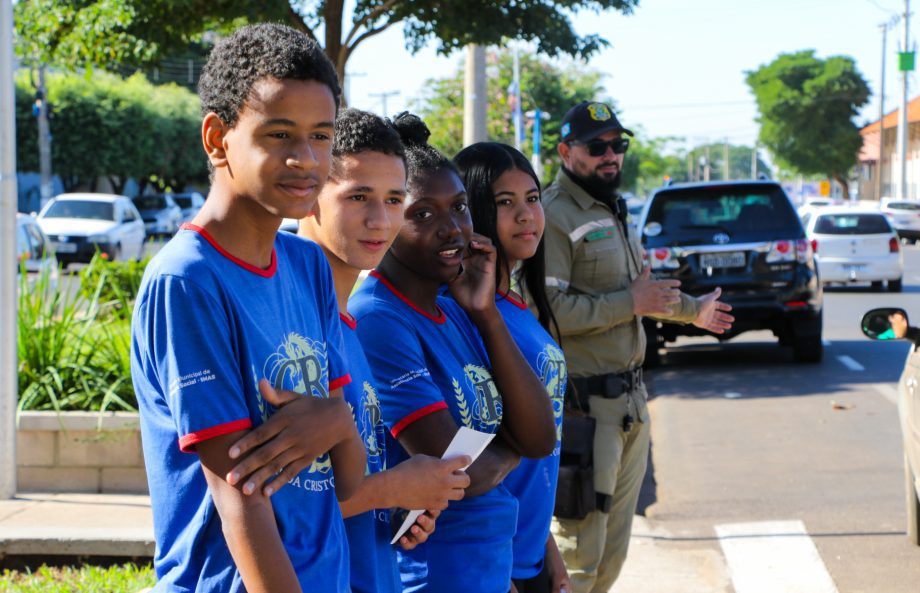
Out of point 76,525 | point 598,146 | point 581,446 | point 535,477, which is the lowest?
point 76,525

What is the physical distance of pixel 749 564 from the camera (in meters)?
Result: 5.79

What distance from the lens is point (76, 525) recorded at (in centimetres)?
571

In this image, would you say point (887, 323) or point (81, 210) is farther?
point (81, 210)

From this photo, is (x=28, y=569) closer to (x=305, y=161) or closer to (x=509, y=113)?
(x=305, y=161)

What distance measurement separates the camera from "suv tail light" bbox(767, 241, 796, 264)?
38.8 ft

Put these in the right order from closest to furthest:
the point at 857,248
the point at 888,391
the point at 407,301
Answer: the point at 407,301, the point at 888,391, the point at 857,248

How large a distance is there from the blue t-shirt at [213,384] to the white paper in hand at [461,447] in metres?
0.35

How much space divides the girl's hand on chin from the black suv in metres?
8.77

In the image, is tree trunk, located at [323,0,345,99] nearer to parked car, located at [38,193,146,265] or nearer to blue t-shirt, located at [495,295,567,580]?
blue t-shirt, located at [495,295,567,580]

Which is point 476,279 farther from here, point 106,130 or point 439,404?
point 106,130

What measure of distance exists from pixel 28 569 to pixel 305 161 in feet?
12.5

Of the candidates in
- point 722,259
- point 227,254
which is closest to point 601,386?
point 227,254

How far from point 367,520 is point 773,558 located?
3.98 m

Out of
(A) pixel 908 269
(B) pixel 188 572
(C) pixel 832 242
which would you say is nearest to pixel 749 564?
(B) pixel 188 572
